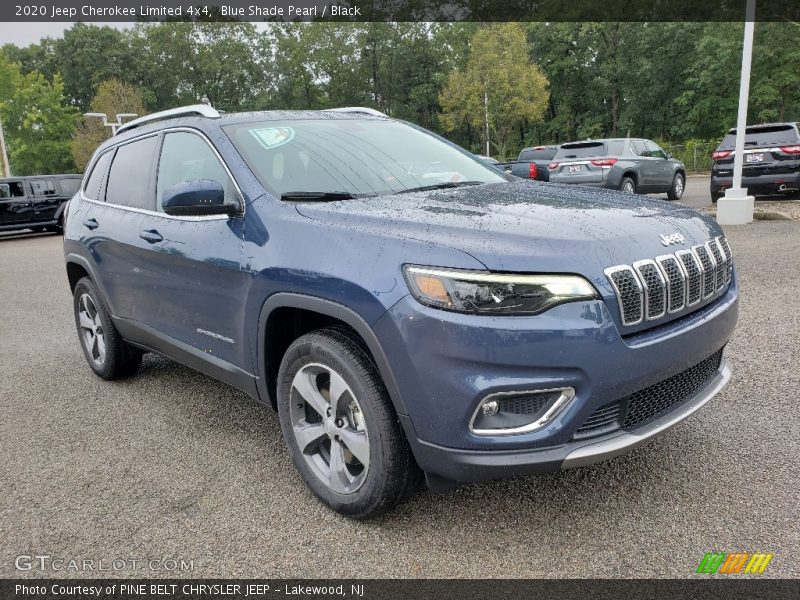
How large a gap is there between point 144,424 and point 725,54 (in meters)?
40.4

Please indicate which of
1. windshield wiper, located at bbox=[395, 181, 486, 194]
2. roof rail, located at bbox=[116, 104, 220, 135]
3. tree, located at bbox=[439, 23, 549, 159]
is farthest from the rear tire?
tree, located at bbox=[439, 23, 549, 159]

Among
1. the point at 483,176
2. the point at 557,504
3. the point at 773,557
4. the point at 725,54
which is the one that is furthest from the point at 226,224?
the point at 725,54

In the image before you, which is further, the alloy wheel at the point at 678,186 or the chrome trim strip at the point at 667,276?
the alloy wheel at the point at 678,186

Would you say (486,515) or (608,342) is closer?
(608,342)

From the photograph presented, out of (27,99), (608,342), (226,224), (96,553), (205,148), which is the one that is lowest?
(96,553)

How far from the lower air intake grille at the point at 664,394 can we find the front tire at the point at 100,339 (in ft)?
11.3

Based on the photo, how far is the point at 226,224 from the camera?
302cm

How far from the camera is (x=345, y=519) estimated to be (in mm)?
2691

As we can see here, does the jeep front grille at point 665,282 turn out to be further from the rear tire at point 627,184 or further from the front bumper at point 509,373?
the rear tire at point 627,184

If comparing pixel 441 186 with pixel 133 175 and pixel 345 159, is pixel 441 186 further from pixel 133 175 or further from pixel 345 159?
pixel 133 175

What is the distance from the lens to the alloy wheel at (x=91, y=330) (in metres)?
4.60

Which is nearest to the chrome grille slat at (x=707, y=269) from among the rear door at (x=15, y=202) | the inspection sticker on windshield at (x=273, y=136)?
the inspection sticker on windshield at (x=273, y=136)

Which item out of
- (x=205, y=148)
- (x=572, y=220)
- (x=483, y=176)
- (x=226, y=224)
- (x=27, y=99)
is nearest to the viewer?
(x=572, y=220)

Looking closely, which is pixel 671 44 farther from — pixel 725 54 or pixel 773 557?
pixel 773 557
